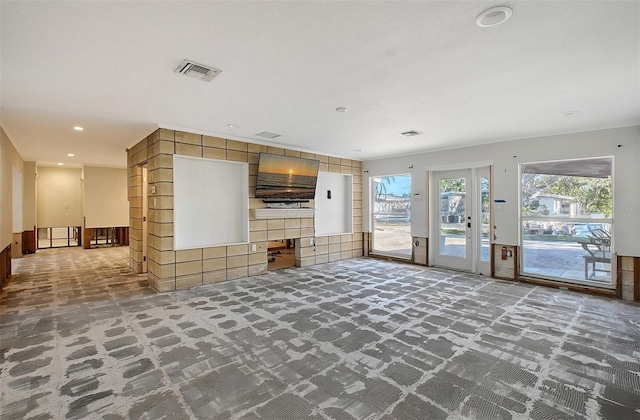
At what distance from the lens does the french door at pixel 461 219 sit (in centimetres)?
591

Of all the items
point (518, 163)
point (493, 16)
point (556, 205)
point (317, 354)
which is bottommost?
point (317, 354)

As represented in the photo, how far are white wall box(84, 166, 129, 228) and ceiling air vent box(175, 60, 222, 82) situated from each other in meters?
8.78

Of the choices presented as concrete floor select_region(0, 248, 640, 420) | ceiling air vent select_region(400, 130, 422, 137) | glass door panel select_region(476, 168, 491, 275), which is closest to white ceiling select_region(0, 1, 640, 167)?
ceiling air vent select_region(400, 130, 422, 137)

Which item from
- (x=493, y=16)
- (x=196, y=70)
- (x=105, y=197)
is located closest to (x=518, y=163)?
(x=493, y=16)

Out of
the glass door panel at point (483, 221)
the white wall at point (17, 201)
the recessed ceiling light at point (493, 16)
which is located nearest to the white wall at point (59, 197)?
the white wall at point (17, 201)

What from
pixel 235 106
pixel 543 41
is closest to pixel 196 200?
pixel 235 106

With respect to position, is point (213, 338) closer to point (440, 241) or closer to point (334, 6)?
point (334, 6)

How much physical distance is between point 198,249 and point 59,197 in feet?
26.0

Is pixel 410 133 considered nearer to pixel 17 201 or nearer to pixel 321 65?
Result: pixel 321 65

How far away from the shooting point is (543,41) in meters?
2.23

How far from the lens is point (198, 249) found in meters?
5.07

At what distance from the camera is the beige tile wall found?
15.5 feet

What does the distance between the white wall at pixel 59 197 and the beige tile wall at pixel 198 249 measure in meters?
5.44

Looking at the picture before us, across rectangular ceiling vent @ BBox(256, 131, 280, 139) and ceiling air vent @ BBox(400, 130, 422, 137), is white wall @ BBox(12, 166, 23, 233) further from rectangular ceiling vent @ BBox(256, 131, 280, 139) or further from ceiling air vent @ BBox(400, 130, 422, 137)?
ceiling air vent @ BBox(400, 130, 422, 137)
